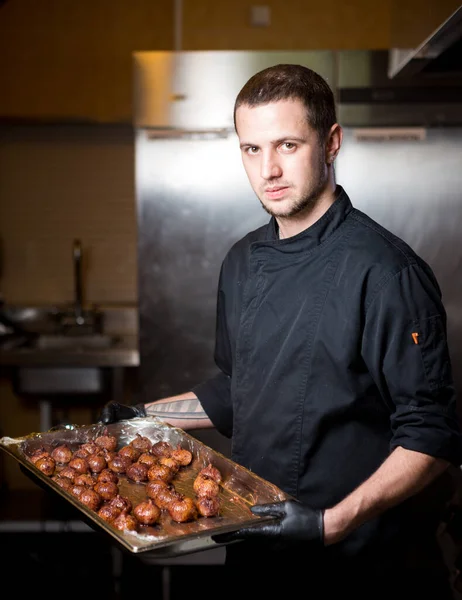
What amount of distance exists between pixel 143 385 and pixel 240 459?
4.62 ft

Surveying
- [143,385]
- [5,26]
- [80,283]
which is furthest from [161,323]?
[5,26]

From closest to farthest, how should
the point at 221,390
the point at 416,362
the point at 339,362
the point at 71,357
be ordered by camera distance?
1. the point at 416,362
2. the point at 339,362
3. the point at 221,390
4. the point at 71,357

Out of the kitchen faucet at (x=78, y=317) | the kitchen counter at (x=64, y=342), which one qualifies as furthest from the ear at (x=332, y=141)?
the kitchen faucet at (x=78, y=317)

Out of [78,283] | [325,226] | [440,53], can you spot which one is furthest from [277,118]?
[78,283]

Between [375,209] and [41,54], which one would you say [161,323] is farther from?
[41,54]

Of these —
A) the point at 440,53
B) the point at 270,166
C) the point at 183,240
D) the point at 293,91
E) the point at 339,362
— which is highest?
the point at 440,53

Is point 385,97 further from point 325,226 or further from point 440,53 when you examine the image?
point 325,226

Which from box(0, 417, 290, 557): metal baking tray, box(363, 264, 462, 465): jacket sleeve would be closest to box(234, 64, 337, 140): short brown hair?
box(363, 264, 462, 465): jacket sleeve

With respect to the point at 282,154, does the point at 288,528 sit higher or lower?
lower

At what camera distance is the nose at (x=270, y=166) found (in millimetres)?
1420

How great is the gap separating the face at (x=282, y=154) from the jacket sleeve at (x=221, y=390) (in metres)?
0.35

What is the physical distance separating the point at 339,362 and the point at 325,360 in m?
0.03

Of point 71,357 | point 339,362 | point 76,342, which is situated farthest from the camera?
point 76,342

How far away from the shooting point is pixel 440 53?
6.62ft
